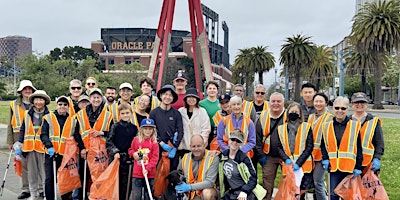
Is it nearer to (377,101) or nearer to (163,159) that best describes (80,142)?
(163,159)

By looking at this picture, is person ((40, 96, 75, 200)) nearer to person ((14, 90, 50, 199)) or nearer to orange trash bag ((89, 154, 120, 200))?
person ((14, 90, 50, 199))

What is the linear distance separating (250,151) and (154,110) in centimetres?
149

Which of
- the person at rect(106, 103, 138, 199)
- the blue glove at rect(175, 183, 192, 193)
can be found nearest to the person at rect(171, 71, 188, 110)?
the person at rect(106, 103, 138, 199)

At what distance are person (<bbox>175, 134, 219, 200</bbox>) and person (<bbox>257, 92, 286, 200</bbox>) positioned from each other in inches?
31.9

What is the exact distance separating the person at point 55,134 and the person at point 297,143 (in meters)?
3.12

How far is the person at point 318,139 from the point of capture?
220 inches

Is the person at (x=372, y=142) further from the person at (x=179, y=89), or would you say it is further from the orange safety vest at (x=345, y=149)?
the person at (x=179, y=89)

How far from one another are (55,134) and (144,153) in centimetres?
158

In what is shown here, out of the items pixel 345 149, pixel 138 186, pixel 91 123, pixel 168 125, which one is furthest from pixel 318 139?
pixel 91 123

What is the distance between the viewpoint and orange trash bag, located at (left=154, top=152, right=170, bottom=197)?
19.2 ft

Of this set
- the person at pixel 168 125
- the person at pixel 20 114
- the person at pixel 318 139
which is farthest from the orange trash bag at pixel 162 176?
the person at pixel 20 114

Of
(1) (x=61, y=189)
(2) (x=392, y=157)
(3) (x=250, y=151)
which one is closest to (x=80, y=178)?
(1) (x=61, y=189)

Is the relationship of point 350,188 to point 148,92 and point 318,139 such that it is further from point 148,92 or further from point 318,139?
point 148,92

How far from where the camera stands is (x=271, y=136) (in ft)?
18.7
